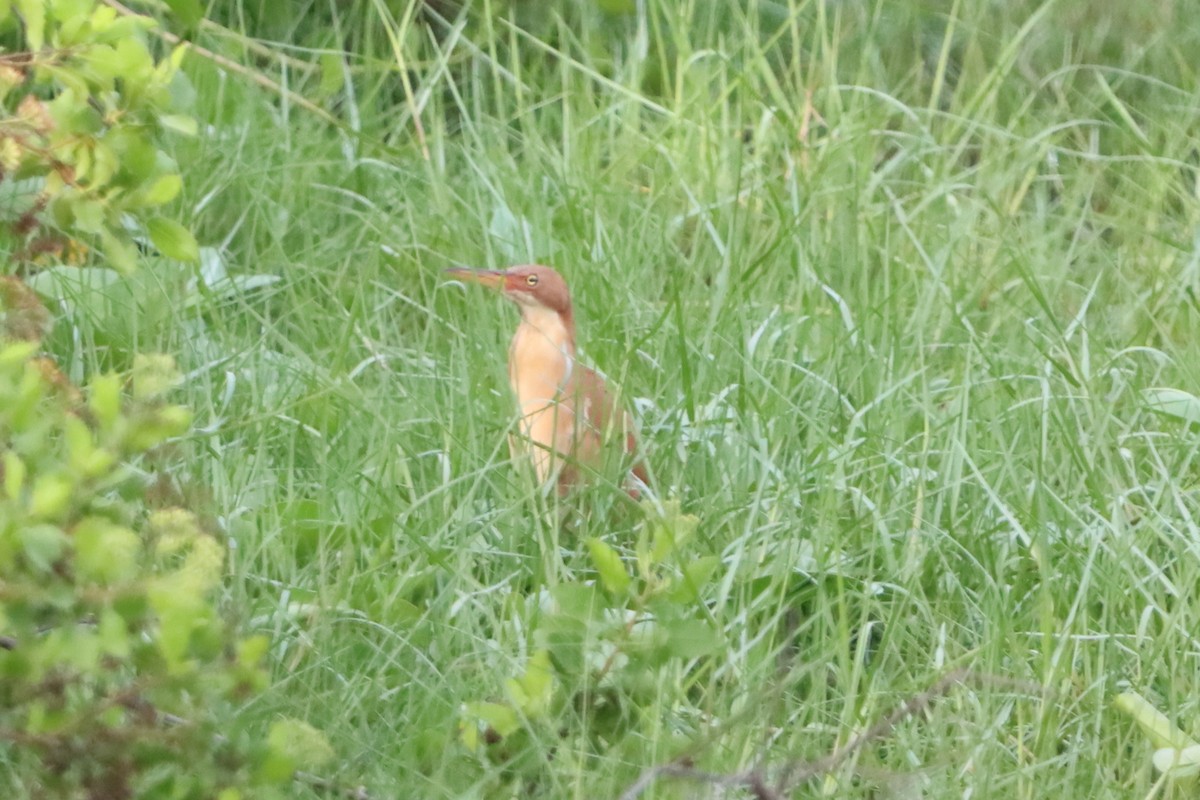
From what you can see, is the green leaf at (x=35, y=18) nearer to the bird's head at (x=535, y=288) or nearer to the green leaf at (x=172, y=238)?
the green leaf at (x=172, y=238)

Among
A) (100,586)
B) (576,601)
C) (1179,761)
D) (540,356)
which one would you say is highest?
(100,586)

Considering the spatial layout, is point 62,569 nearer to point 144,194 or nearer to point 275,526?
point 144,194

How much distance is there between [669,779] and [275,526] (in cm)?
85

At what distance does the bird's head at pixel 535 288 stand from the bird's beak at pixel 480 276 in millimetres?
30

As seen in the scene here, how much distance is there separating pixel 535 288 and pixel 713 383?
0.39m

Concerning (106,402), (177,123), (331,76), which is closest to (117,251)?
(177,123)

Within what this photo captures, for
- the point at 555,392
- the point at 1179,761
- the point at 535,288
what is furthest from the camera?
the point at 535,288

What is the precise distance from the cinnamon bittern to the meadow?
6 centimetres

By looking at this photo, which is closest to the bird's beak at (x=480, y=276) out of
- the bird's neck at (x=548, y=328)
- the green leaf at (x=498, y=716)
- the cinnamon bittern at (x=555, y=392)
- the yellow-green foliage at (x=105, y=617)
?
the cinnamon bittern at (x=555, y=392)

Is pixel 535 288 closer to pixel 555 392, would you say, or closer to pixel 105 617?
pixel 555 392

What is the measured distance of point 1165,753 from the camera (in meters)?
2.53

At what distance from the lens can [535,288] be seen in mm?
3467

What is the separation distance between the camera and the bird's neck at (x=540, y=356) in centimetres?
329

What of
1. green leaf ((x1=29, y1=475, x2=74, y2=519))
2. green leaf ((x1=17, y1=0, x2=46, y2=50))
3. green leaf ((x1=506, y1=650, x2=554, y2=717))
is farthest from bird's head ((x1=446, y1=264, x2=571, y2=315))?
green leaf ((x1=29, y1=475, x2=74, y2=519))
